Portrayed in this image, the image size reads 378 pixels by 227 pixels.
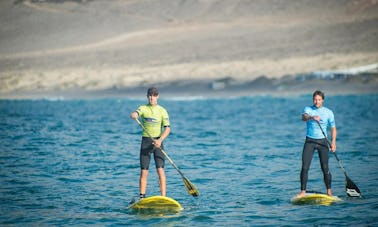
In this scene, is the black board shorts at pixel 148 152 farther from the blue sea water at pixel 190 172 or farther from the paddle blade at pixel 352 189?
the paddle blade at pixel 352 189

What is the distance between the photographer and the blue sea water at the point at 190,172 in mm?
13273

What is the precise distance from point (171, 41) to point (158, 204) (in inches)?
3394

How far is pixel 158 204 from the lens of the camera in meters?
13.6

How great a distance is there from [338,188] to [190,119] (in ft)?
73.8

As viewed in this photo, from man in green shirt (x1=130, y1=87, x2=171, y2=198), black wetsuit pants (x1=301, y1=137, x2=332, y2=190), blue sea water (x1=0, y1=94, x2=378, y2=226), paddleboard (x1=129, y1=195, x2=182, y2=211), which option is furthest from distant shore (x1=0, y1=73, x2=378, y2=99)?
paddleboard (x1=129, y1=195, x2=182, y2=211)

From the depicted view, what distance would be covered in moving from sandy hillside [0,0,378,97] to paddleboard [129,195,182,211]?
168 ft

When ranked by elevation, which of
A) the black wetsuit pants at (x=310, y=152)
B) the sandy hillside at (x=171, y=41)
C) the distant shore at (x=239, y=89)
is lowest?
the black wetsuit pants at (x=310, y=152)

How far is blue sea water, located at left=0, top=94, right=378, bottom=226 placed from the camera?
13.3 metres

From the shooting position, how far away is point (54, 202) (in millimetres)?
14648

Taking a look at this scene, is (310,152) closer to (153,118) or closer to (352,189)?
(352,189)

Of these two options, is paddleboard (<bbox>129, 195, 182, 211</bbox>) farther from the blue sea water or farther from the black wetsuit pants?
the black wetsuit pants

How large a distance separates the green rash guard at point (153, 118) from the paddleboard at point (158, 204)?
114 cm

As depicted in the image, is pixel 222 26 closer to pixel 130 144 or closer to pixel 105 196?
pixel 130 144

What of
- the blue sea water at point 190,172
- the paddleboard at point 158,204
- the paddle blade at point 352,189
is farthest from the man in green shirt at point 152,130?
the paddle blade at point 352,189
